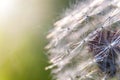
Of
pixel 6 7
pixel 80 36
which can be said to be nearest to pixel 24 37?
pixel 6 7

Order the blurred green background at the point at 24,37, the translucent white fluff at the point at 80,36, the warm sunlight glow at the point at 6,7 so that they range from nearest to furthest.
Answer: the translucent white fluff at the point at 80,36, the blurred green background at the point at 24,37, the warm sunlight glow at the point at 6,7

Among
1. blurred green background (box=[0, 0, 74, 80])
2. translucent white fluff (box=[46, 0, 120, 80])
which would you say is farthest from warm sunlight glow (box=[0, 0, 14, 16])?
translucent white fluff (box=[46, 0, 120, 80])

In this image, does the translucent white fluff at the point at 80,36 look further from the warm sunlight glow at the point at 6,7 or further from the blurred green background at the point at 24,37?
the warm sunlight glow at the point at 6,7

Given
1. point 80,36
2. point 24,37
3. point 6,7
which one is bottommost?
point 80,36

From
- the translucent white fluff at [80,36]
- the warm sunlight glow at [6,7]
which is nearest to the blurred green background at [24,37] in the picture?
the warm sunlight glow at [6,7]

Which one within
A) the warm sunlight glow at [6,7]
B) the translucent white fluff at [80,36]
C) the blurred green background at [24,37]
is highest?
the warm sunlight glow at [6,7]

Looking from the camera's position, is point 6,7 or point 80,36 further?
point 6,7

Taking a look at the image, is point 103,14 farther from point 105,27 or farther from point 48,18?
point 48,18

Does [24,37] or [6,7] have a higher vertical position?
[6,7]

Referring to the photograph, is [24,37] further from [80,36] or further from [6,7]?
[80,36]
